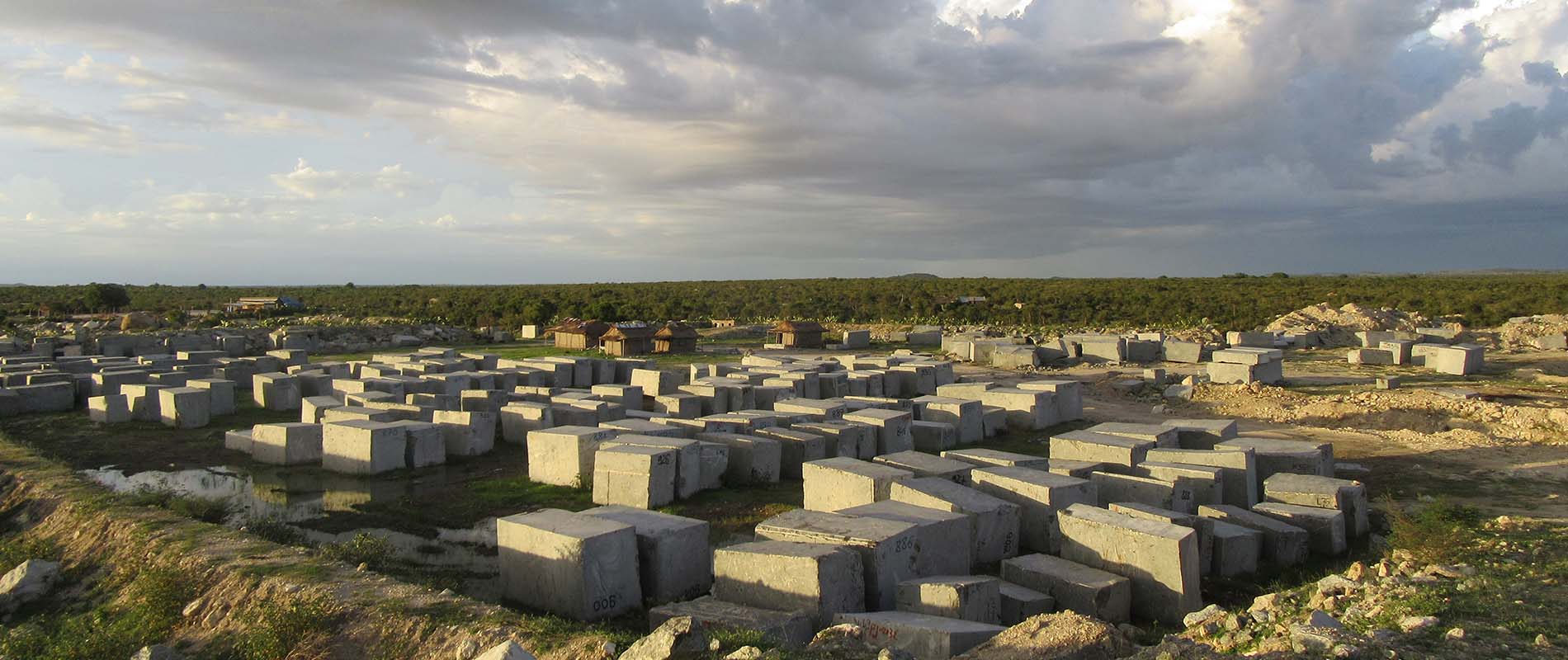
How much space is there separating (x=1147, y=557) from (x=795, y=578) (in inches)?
122

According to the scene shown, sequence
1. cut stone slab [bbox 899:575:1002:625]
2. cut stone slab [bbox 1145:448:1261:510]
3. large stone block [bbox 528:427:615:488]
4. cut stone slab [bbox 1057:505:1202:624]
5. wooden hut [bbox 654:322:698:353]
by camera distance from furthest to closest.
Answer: wooden hut [bbox 654:322:698:353], large stone block [bbox 528:427:615:488], cut stone slab [bbox 1145:448:1261:510], cut stone slab [bbox 1057:505:1202:624], cut stone slab [bbox 899:575:1002:625]

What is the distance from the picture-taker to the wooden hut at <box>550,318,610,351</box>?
32812 millimetres

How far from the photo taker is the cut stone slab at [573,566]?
7.15m

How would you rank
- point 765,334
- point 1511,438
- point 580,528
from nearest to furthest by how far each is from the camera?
point 580,528 → point 1511,438 → point 765,334

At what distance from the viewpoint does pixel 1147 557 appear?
24.5 ft

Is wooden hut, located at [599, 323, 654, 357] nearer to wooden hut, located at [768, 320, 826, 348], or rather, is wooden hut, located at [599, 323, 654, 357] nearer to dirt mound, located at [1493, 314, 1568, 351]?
wooden hut, located at [768, 320, 826, 348]

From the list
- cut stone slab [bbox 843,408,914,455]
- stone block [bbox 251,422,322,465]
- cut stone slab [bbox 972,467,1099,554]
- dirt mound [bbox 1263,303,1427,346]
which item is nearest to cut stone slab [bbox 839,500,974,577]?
cut stone slab [bbox 972,467,1099,554]

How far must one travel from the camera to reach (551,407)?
1468cm

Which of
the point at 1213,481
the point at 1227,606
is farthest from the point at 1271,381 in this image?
the point at 1227,606

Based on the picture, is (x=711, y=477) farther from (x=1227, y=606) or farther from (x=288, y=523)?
(x=1227, y=606)

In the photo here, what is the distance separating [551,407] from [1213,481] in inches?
391

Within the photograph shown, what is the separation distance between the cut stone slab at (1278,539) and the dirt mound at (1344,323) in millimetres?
26101

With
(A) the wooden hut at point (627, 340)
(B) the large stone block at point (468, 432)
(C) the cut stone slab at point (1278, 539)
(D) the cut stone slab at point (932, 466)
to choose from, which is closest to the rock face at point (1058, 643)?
(D) the cut stone slab at point (932, 466)

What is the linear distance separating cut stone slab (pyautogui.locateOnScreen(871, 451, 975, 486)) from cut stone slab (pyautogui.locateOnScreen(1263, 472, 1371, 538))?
11.2ft
